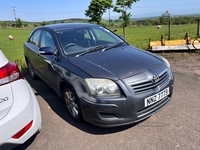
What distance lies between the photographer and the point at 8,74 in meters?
1.95

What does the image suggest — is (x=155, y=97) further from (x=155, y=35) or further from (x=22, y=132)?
(x=155, y=35)

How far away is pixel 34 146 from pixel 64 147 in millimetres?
433

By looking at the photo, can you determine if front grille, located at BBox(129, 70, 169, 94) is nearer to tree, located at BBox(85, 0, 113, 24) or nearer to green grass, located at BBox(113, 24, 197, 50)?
green grass, located at BBox(113, 24, 197, 50)

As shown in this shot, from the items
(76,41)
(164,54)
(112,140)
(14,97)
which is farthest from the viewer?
(164,54)

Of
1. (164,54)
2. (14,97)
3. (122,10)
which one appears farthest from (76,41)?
(122,10)

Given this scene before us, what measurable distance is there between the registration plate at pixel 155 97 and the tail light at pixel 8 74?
1.62 metres

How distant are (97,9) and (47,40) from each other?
34.8 meters

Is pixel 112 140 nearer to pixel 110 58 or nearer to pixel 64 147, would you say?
pixel 64 147

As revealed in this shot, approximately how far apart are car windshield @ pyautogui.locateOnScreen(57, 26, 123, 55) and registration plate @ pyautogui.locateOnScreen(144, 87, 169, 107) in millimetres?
1361

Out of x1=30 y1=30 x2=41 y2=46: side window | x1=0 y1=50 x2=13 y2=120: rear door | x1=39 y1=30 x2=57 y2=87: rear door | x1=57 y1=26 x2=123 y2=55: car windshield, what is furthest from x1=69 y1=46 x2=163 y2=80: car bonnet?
x1=30 y1=30 x2=41 y2=46: side window

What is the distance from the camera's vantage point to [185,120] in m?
2.73

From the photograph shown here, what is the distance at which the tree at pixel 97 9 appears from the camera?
3531 centimetres

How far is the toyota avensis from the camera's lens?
7.49ft

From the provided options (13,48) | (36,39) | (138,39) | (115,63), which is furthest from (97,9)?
(115,63)
